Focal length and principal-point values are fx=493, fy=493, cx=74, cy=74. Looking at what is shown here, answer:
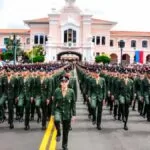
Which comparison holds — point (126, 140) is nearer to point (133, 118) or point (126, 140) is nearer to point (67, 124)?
point (67, 124)

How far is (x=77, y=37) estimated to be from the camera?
324ft

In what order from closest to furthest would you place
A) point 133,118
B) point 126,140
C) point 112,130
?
point 126,140, point 112,130, point 133,118

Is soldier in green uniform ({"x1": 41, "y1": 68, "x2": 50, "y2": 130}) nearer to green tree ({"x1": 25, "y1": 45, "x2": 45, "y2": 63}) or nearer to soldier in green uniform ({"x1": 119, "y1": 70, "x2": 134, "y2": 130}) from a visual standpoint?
soldier in green uniform ({"x1": 119, "y1": 70, "x2": 134, "y2": 130})

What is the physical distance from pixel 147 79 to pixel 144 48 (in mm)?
89283

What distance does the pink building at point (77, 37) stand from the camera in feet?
319

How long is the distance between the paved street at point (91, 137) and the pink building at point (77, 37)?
79389mm

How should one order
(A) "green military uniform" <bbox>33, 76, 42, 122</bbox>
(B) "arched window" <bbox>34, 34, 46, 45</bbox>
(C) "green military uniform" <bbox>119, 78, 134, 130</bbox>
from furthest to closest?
1. (B) "arched window" <bbox>34, 34, 46, 45</bbox>
2. (C) "green military uniform" <bbox>119, 78, 134, 130</bbox>
3. (A) "green military uniform" <bbox>33, 76, 42, 122</bbox>

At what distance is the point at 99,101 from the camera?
1459 cm

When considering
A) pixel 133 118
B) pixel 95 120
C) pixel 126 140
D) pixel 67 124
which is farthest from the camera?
pixel 133 118

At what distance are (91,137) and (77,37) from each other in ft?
284

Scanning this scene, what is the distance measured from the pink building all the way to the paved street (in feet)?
260

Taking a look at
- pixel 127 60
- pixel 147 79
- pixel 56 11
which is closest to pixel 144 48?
pixel 127 60

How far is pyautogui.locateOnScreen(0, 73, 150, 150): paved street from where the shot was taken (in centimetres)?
1136

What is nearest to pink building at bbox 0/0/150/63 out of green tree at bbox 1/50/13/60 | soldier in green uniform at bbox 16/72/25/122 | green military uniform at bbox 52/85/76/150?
green tree at bbox 1/50/13/60
